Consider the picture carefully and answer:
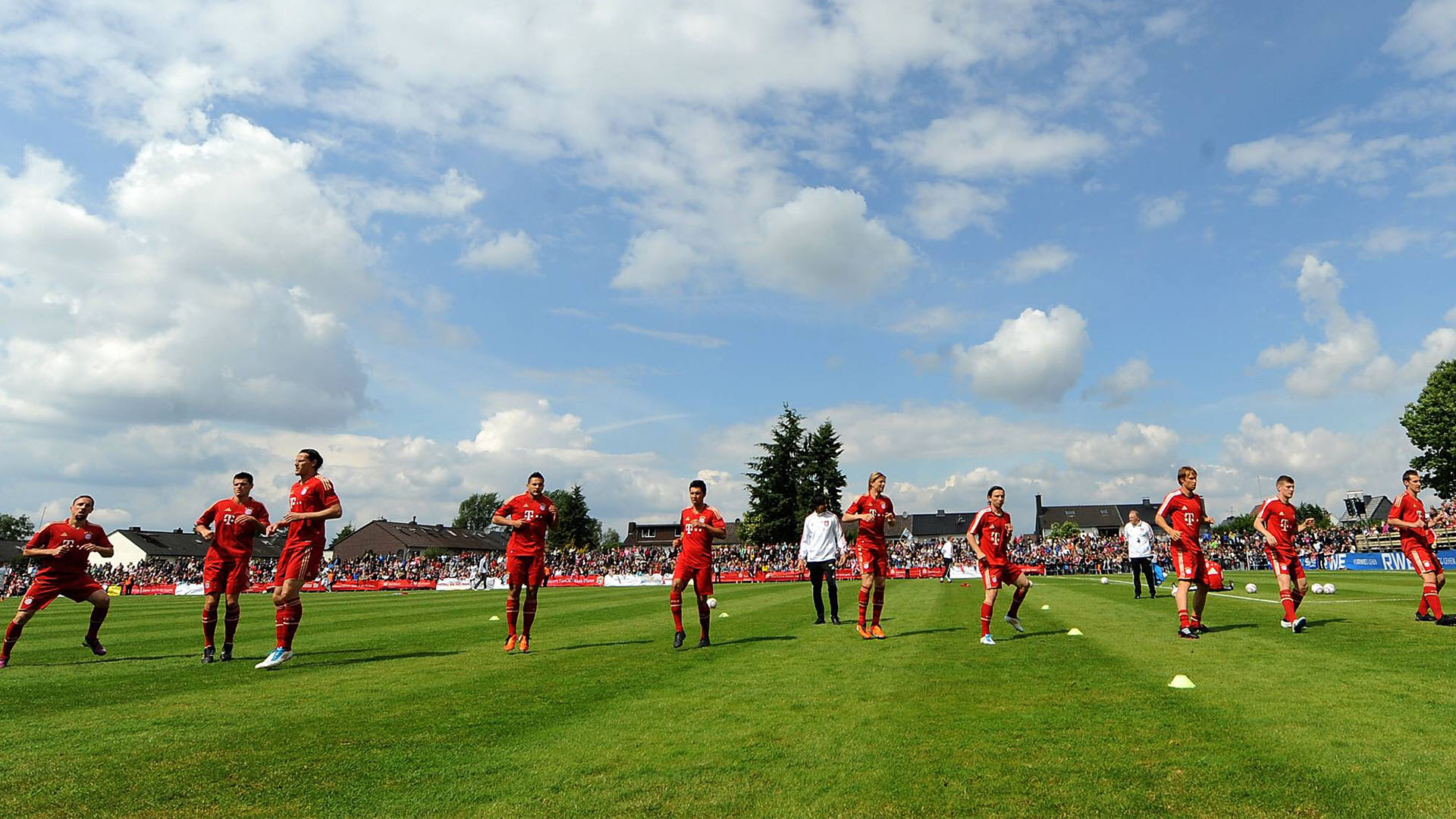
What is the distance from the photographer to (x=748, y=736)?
5.59m

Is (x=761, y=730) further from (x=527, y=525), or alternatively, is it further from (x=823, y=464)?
(x=823, y=464)

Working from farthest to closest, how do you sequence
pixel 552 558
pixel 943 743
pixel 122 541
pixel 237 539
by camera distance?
pixel 122 541 < pixel 552 558 < pixel 237 539 < pixel 943 743

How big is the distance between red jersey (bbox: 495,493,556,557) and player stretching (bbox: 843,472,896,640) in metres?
4.51

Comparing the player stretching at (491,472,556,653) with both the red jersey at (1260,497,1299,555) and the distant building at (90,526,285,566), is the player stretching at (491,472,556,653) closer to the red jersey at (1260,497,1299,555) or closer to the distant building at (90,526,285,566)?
the red jersey at (1260,497,1299,555)

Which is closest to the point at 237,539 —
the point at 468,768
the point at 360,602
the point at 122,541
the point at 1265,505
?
the point at 468,768

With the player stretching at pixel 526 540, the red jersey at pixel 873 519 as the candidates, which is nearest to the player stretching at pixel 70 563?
the player stretching at pixel 526 540

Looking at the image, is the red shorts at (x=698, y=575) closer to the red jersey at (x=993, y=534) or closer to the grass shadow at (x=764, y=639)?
the grass shadow at (x=764, y=639)

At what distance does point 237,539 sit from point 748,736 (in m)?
8.81

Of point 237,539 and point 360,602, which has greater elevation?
point 237,539

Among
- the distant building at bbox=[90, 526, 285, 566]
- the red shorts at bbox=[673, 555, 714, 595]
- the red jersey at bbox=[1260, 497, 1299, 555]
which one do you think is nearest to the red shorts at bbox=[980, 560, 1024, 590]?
the red shorts at bbox=[673, 555, 714, 595]

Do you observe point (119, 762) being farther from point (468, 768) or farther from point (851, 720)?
point (851, 720)

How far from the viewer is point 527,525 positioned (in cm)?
1137

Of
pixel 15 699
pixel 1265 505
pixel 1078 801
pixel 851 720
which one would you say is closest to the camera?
pixel 1078 801

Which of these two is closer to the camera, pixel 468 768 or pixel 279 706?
pixel 468 768
